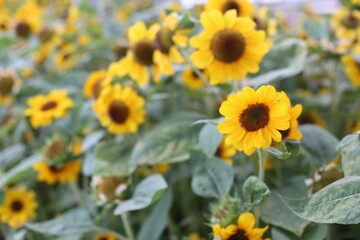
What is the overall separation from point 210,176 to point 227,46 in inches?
7.4

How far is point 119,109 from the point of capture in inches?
30.4

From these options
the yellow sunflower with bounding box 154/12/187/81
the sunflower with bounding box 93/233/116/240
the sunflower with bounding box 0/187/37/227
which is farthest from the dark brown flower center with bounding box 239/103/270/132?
the sunflower with bounding box 0/187/37/227

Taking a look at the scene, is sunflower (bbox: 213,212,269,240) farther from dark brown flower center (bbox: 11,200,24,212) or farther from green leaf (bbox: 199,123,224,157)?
dark brown flower center (bbox: 11,200,24,212)

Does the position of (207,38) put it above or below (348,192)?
above

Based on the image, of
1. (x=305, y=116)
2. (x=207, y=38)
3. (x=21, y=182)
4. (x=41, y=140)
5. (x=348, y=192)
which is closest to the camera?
(x=348, y=192)

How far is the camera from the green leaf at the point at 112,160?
0.72 meters

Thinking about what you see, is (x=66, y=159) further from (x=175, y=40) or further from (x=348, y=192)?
(x=348, y=192)

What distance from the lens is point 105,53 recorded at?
1.29m

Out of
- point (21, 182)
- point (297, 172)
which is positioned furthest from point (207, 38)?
point (21, 182)

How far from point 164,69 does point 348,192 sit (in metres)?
0.35

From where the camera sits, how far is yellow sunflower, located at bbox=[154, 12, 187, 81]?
63 centimetres

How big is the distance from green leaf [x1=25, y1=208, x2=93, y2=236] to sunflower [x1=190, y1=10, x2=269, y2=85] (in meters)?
0.35

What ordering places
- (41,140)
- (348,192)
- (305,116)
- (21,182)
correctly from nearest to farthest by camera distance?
A: (348,192) < (305,116) < (21,182) < (41,140)

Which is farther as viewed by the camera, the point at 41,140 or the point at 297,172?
the point at 41,140
